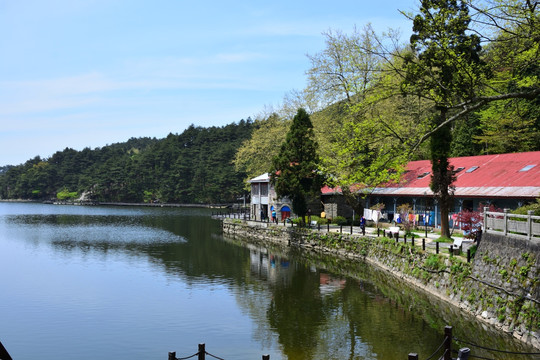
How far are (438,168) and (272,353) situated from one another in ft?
66.8

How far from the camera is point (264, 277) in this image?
32.2m

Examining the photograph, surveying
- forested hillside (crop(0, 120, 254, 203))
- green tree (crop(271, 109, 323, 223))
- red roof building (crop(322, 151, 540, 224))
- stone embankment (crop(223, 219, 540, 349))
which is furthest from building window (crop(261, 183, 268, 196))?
forested hillside (crop(0, 120, 254, 203))

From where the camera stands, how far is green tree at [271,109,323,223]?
48250 mm

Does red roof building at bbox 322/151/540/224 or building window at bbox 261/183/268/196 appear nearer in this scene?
red roof building at bbox 322/151/540/224

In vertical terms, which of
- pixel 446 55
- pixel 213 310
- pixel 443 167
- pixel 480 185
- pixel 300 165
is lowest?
pixel 213 310

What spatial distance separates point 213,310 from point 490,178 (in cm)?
2479

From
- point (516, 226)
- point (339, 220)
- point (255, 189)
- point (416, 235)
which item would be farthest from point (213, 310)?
point (255, 189)

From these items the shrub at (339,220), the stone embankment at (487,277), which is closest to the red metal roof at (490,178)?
the shrub at (339,220)

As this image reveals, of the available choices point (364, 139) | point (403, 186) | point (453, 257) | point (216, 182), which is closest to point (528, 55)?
point (364, 139)

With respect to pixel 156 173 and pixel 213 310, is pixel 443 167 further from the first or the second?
pixel 156 173

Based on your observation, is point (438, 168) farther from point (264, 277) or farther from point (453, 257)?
point (264, 277)

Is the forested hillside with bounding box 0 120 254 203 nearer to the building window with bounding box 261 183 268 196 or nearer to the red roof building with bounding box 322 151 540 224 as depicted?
the building window with bounding box 261 183 268 196

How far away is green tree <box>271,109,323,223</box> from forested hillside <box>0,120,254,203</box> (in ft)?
229

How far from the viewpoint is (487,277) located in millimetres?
20703
